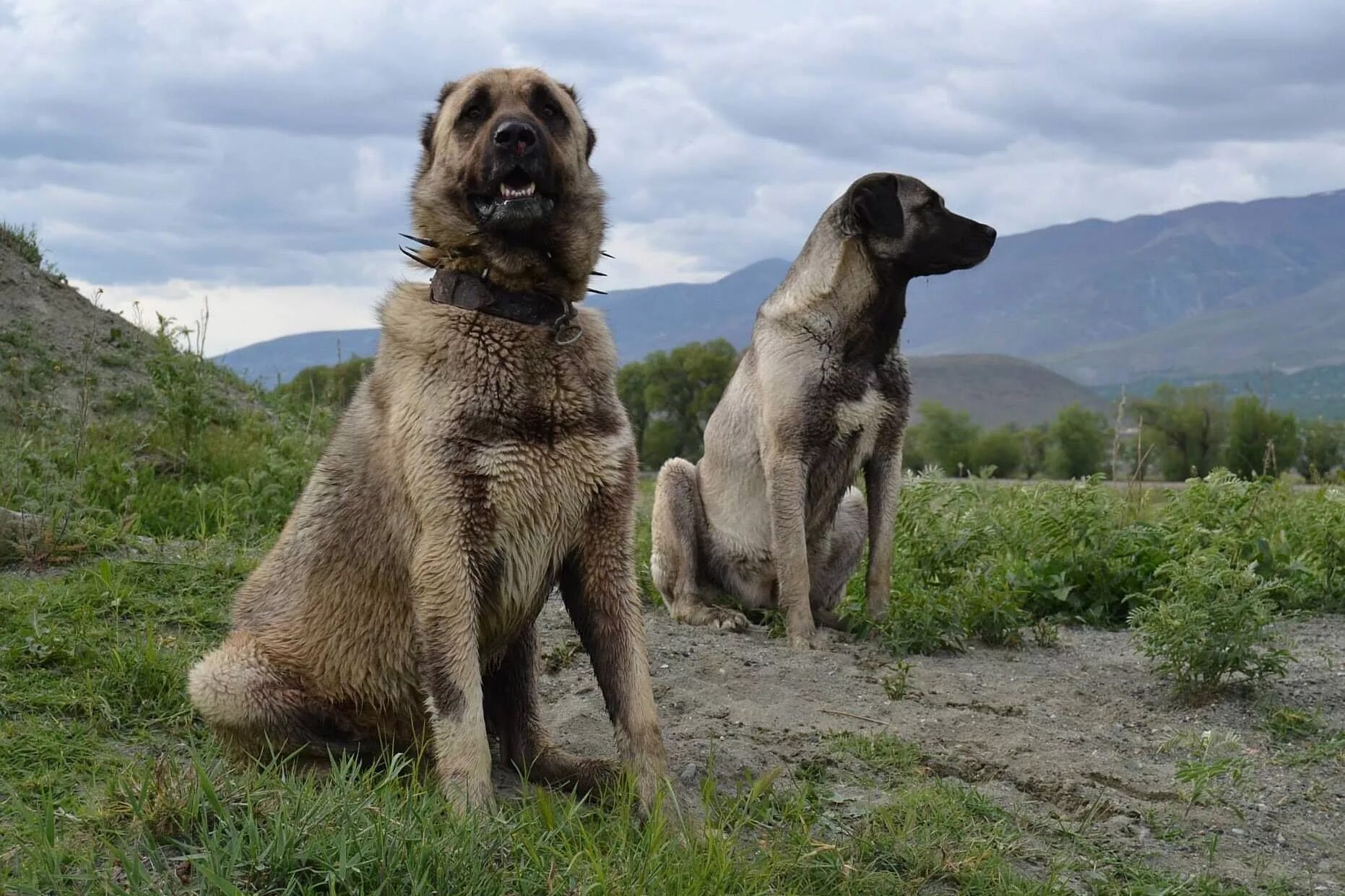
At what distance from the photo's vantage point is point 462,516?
3.61 meters

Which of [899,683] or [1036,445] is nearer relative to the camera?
[899,683]

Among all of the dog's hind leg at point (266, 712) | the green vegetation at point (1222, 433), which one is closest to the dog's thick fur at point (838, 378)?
the dog's hind leg at point (266, 712)

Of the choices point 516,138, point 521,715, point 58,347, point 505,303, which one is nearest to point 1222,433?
point 58,347

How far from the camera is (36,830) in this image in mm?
3025

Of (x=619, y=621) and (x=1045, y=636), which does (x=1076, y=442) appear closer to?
(x=1045, y=636)

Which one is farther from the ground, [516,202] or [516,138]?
[516,138]

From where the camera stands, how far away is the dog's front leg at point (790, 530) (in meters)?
6.76

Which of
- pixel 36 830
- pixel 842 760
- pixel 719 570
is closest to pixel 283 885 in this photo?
pixel 36 830

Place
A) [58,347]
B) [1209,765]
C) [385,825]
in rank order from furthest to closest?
[58,347] < [1209,765] < [385,825]

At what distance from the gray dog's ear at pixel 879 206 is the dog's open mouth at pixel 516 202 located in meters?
3.21

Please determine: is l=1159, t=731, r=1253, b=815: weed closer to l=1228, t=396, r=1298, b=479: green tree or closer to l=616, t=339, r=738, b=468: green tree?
l=616, t=339, r=738, b=468: green tree

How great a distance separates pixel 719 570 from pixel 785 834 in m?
3.73

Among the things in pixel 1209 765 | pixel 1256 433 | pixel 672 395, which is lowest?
pixel 1209 765

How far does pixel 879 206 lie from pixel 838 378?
908 millimetres
